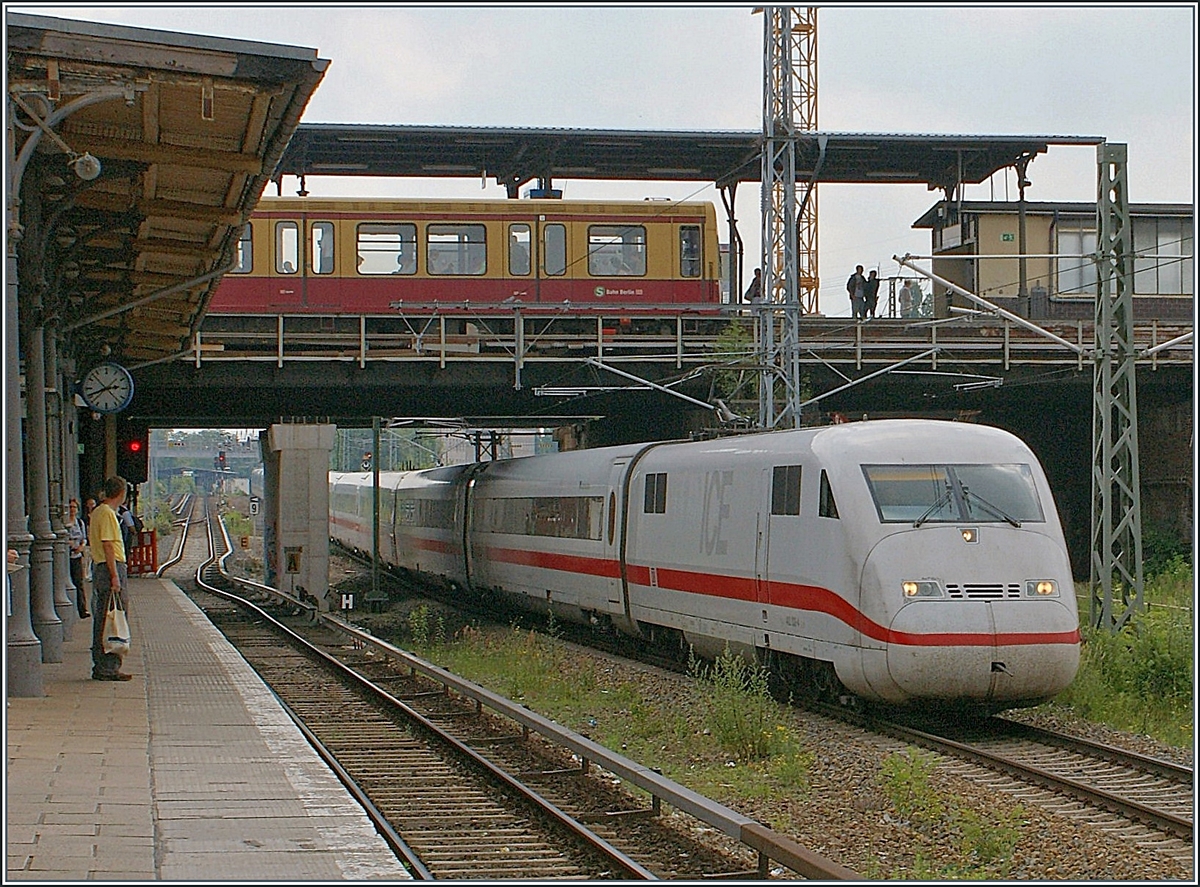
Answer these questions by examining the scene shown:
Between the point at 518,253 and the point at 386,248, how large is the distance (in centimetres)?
264

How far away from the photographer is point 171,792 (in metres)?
9.03

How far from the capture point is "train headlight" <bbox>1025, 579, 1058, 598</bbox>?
1282cm

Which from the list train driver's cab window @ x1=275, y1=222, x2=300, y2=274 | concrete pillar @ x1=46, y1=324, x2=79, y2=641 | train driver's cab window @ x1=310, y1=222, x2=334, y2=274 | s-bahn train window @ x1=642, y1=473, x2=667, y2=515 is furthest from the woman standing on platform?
train driver's cab window @ x1=310, y1=222, x2=334, y2=274

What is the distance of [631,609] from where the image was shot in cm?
1986

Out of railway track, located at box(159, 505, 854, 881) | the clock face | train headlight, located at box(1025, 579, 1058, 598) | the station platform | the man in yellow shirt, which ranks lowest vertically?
railway track, located at box(159, 505, 854, 881)

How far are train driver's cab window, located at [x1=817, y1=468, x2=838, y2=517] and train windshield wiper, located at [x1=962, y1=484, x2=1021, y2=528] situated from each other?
1.12 metres

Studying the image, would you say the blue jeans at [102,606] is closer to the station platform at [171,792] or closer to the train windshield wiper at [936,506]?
the station platform at [171,792]

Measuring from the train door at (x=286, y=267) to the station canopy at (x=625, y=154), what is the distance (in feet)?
15.9

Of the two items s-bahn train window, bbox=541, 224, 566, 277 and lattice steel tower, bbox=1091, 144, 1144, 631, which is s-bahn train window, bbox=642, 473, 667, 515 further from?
s-bahn train window, bbox=541, 224, 566, 277

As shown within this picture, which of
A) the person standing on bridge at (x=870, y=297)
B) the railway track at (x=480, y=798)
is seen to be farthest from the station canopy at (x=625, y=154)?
the railway track at (x=480, y=798)

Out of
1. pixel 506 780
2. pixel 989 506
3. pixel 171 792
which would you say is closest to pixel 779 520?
pixel 989 506

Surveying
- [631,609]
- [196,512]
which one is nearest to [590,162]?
[631,609]

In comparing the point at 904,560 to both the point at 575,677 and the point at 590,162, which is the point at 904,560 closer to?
the point at 575,677

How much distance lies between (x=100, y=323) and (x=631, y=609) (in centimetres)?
911
